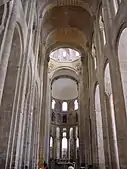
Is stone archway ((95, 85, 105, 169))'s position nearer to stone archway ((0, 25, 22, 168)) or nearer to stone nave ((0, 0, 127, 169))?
stone nave ((0, 0, 127, 169))

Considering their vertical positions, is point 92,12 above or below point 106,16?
above

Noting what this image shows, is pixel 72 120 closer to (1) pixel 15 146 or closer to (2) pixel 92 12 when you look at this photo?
(2) pixel 92 12

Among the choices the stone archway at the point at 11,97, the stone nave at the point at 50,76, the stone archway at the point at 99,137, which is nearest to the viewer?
the stone archway at the point at 11,97

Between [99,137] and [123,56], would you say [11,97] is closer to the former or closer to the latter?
[123,56]

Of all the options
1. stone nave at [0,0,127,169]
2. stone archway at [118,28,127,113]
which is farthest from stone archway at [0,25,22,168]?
stone archway at [118,28,127,113]

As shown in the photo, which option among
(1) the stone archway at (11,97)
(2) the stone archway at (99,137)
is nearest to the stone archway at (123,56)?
(1) the stone archway at (11,97)

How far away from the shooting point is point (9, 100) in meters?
8.30

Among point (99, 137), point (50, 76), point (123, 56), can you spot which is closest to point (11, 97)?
point (123, 56)

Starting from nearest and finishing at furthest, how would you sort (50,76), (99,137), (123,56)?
(123,56) → (99,137) → (50,76)

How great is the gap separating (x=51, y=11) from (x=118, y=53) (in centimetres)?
1080

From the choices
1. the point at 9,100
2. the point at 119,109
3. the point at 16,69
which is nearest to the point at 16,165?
the point at 9,100

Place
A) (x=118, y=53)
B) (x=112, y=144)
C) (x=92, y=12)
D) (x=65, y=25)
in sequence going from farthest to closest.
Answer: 1. (x=65, y=25)
2. (x=92, y=12)
3. (x=112, y=144)
4. (x=118, y=53)

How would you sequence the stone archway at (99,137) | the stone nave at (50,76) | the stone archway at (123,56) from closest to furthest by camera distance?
the stone nave at (50,76), the stone archway at (123,56), the stone archway at (99,137)

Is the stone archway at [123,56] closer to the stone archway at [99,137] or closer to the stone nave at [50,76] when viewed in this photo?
the stone nave at [50,76]
